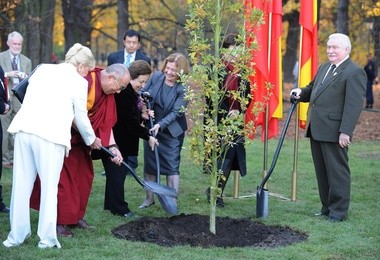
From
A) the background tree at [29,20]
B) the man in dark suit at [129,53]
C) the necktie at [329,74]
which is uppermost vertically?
the background tree at [29,20]

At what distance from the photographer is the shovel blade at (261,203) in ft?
28.6

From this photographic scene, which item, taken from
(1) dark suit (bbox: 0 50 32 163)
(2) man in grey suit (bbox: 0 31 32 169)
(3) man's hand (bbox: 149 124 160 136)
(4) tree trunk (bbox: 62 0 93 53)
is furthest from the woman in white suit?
(4) tree trunk (bbox: 62 0 93 53)

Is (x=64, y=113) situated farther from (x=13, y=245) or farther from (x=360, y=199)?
(x=360, y=199)

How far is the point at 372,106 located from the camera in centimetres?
2684

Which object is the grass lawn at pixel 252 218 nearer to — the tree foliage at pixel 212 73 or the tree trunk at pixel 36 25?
the tree foliage at pixel 212 73

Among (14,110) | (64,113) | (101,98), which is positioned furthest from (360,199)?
(14,110)

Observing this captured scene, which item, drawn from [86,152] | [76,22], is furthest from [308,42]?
[76,22]

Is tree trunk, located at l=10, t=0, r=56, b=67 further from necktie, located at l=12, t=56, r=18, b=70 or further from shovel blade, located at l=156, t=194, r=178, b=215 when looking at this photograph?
shovel blade, located at l=156, t=194, r=178, b=215

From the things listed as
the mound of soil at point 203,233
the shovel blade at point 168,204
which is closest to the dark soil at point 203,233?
the mound of soil at point 203,233

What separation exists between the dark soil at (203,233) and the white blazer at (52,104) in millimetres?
1383

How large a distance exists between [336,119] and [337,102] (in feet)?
0.63

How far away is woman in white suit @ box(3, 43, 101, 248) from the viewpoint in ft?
22.1

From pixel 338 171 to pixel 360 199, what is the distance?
1.69 meters

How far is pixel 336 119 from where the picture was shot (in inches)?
336
